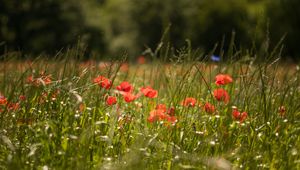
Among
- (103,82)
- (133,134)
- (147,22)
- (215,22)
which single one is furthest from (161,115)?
(147,22)

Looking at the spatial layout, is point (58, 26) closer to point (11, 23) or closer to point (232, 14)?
point (11, 23)

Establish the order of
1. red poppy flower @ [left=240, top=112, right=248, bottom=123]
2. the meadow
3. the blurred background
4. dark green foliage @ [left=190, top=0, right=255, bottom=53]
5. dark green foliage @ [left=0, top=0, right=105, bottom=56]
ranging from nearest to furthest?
the meadow < red poppy flower @ [left=240, top=112, right=248, bottom=123] < the blurred background < dark green foliage @ [left=190, top=0, right=255, bottom=53] < dark green foliage @ [left=0, top=0, right=105, bottom=56]

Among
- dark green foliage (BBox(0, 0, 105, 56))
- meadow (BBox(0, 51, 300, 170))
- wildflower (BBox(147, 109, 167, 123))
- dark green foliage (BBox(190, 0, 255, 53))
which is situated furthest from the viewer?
dark green foliage (BBox(0, 0, 105, 56))

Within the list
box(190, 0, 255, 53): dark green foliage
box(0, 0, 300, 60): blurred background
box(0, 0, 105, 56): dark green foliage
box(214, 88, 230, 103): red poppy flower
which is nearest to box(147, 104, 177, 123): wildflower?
box(214, 88, 230, 103): red poppy flower

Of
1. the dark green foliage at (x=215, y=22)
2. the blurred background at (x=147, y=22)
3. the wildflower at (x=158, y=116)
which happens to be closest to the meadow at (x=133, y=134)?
the wildflower at (x=158, y=116)

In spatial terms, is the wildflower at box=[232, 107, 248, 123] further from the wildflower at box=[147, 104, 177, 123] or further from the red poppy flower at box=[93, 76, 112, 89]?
the red poppy flower at box=[93, 76, 112, 89]

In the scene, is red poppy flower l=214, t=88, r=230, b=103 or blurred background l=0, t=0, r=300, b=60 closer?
red poppy flower l=214, t=88, r=230, b=103

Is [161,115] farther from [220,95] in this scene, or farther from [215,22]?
[215,22]

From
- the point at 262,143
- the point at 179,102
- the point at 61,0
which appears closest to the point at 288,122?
the point at 262,143

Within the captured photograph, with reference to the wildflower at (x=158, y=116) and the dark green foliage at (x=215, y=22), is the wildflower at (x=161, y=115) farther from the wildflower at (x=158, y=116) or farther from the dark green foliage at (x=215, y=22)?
the dark green foliage at (x=215, y=22)

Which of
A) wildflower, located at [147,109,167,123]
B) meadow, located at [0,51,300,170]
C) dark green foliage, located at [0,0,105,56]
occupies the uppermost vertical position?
wildflower, located at [147,109,167,123]

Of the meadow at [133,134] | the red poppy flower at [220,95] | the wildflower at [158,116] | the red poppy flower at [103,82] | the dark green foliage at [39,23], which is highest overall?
the red poppy flower at [103,82]

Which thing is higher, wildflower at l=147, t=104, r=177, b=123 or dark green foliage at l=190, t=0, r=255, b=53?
wildflower at l=147, t=104, r=177, b=123

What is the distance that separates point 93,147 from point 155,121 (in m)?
0.35
